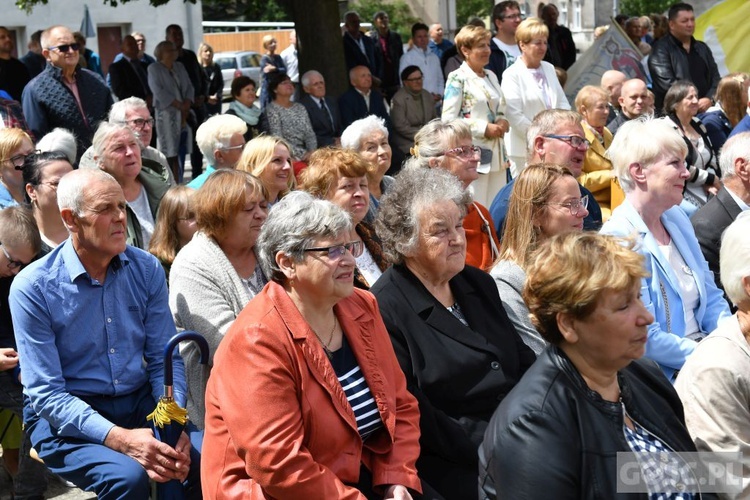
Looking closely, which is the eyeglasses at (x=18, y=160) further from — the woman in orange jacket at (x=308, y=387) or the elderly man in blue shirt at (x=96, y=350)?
the woman in orange jacket at (x=308, y=387)

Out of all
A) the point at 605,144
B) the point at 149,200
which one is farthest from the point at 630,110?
the point at 149,200

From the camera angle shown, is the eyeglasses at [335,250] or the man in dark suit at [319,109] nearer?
the eyeglasses at [335,250]

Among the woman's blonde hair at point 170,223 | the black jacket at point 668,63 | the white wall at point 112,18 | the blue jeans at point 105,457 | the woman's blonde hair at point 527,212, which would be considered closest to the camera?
the blue jeans at point 105,457

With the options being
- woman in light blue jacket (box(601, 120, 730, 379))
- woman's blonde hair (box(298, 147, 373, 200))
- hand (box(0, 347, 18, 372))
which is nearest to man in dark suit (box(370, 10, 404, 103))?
woman's blonde hair (box(298, 147, 373, 200))

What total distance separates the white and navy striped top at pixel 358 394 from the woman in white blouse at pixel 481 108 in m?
5.00

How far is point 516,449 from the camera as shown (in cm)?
296

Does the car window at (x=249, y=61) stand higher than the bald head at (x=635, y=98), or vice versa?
the bald head at (x=635, y=98)

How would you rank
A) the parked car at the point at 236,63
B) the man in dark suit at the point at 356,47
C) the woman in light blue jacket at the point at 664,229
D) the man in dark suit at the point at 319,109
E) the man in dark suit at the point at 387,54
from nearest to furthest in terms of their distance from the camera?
the woman in light blue jacket at the point at 664,229
the man in dark suit at the point at 319,109
the man in dark suit at the point at 356,47
the man in dark suit at the point at 387,54
the parked car at the point at 236,63

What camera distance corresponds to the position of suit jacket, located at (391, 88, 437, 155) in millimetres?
12117

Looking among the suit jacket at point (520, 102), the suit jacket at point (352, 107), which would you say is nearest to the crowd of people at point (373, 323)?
the suit jacket at point (520, 102)

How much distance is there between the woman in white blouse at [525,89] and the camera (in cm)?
909

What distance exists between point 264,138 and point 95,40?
24.0 m

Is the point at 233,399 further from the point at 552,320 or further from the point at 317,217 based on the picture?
the point at 552,320

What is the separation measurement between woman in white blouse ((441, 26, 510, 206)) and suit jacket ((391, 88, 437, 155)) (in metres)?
3.10
